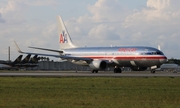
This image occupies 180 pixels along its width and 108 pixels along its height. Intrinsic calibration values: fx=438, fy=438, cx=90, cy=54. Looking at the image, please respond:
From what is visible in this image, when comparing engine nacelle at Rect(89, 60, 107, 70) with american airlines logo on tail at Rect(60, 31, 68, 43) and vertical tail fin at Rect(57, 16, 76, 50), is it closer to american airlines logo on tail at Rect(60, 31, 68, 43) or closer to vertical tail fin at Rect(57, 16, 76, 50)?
vertical tail fin at Rect(57, 16, 76, 50)

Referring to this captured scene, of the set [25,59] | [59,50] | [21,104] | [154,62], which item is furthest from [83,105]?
[25,59]

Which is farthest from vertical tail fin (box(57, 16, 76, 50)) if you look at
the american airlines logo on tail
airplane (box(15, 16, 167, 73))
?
airplane (box(15, 16, 167, 73))

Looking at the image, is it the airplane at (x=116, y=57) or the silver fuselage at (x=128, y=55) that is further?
the airplane at (x=116, y=57)

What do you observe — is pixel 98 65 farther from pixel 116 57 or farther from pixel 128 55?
pixel 128 55

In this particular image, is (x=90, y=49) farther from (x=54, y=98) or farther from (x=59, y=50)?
(x=54, y=98)

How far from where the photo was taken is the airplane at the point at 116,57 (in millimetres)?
67125

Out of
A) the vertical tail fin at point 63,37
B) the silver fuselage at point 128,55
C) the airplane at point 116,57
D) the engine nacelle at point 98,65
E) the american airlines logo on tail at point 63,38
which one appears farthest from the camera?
the american airlines logo on tail at point 63,38

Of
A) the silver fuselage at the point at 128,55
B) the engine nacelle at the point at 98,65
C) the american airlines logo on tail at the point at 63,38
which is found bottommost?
the engine nacelle at the point at 98,65

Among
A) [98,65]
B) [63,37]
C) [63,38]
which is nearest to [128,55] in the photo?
[98,65]

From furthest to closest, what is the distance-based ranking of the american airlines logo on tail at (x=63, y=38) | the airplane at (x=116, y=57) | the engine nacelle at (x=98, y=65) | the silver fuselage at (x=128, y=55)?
the american airlines logo on tail at (x=63, y=38), the engine nacelle at (x=98, y=65), the airplane at (x=116, y=57), the silver fuselage at (x=128, y=55)

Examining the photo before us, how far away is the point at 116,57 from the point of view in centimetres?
7031

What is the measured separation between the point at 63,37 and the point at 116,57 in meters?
17.1

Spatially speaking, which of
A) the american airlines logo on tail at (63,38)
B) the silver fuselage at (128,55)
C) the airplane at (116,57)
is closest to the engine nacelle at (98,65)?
the airplane at (116,57)

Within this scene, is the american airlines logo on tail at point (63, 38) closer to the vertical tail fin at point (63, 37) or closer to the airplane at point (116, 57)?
the vertical tail fin at point (63, 37)
